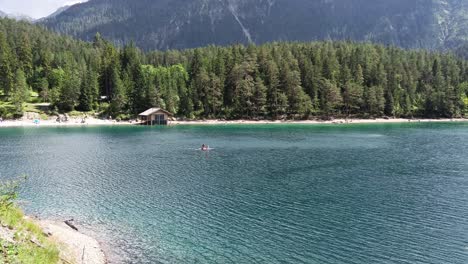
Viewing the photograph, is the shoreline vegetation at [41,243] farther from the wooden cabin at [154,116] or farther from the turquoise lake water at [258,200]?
the wooden cabin at [154,116]

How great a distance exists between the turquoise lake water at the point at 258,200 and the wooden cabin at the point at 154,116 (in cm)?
5560

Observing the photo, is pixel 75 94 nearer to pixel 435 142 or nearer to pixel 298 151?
pixel 298 151

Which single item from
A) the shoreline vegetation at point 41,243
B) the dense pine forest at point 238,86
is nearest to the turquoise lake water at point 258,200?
the shoreline vegetation at point 41,243

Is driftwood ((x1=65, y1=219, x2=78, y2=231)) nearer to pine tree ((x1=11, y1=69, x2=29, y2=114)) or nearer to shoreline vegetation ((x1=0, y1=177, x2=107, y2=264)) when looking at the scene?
shoreline vegetation ((x1=0, y1=177, x2=107, y2=264))

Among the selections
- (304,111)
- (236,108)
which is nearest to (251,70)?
(236,108)

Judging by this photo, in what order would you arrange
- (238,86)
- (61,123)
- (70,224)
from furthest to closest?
(238,86)
(61,123)
(70,224)

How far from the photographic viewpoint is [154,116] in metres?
138

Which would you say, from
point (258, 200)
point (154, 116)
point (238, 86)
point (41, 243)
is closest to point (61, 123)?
point (154, 116)

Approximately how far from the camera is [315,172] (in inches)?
2133

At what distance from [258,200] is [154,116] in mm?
102863

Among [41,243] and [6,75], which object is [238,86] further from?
[41,243]

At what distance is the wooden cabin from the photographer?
13550 cm

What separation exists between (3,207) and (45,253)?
6319mm

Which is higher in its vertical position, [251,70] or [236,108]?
[251,70]
